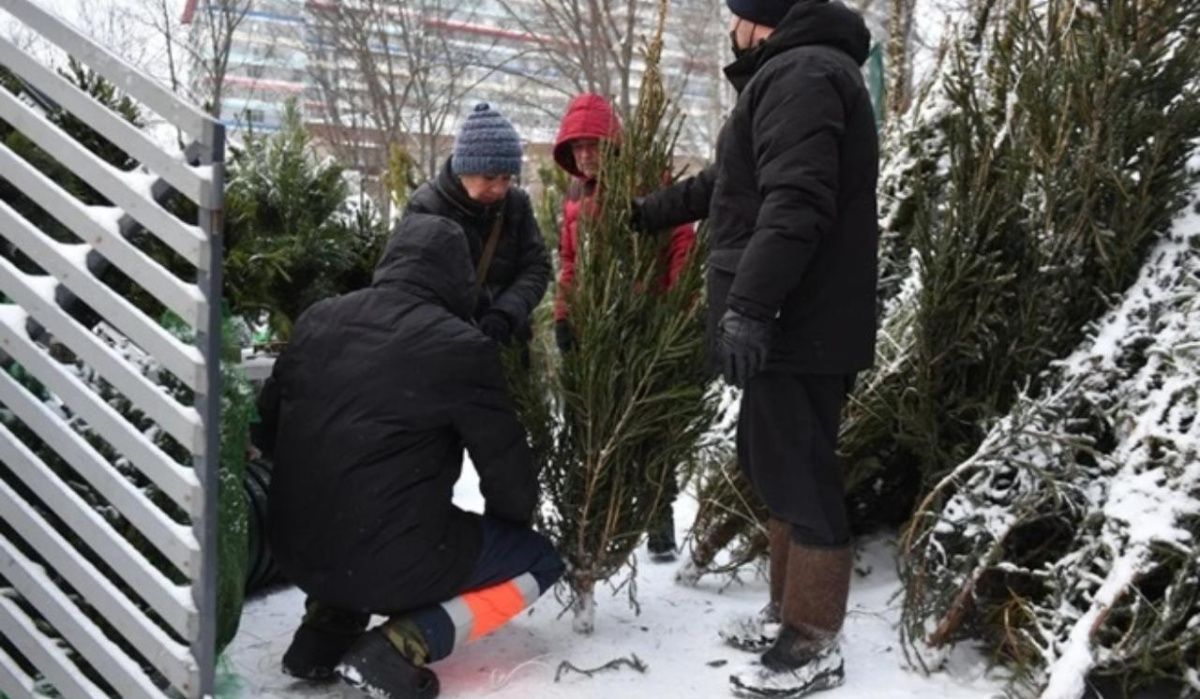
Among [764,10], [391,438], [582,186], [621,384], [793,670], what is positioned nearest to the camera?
[391,438]

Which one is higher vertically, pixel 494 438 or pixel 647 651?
pixel 494 438

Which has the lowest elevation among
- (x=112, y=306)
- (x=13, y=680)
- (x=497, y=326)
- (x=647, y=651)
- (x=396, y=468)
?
(x=647, y=651)

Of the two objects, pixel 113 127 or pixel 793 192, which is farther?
pixel 793 192

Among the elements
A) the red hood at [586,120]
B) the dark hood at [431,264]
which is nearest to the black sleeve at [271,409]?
the dark hood at [431,264]

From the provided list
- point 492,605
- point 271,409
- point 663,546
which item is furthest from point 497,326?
point 663,546

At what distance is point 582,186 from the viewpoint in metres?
3.81

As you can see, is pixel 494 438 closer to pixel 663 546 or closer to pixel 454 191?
pixel 454 191

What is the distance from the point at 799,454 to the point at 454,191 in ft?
4.88

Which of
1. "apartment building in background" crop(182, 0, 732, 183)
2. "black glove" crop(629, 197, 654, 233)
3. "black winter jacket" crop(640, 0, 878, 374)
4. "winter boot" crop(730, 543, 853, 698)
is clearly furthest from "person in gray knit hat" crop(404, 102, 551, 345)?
"apartment building in background" crop(182, 0, 732, 183)

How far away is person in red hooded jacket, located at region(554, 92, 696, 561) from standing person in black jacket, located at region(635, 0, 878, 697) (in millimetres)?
351

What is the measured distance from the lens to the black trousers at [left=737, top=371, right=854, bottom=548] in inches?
115

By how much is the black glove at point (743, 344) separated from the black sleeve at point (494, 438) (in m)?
0.61

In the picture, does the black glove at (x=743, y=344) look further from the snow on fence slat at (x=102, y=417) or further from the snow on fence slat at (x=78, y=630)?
the snow on fence slat at (x=78, y=630)

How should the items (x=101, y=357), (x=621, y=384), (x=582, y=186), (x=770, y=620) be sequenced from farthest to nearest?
(x=582, y=186) → (x=770, y=620) → (x=621, y=384) → (x=101, y=357)
